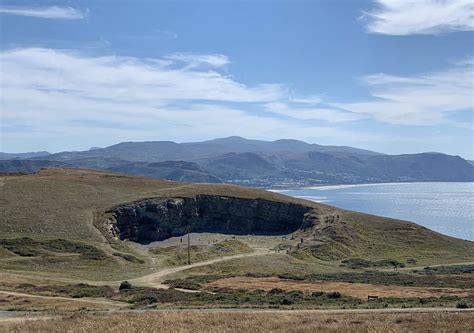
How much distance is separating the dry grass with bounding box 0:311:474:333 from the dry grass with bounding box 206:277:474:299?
1962 centimetres

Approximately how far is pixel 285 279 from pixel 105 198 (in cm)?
5795

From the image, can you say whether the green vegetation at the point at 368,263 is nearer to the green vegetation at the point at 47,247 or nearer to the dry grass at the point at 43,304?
the green vegetation at the point at 47,247

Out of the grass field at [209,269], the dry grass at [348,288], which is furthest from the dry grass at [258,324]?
the dry grass at [348,288]

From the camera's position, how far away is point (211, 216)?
121125 millimetres

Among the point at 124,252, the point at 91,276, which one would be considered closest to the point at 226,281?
the point at 91,276

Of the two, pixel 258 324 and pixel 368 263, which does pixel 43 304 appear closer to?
pixel 258 324

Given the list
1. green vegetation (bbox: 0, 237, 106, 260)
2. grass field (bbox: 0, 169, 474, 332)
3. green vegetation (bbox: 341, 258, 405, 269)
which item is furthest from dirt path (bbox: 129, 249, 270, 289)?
green vegetation (bbox: 341, 258, 405, 269)

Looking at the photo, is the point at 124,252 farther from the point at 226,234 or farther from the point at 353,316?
→ the point at 353,316

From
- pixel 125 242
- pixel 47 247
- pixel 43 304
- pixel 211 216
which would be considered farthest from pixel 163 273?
pixel 211 216

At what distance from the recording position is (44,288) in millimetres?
50938

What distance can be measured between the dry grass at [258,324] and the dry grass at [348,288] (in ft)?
64.4

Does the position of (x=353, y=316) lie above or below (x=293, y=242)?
above

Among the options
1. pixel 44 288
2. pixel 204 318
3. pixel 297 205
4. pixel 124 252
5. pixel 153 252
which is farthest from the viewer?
pixel 297 205

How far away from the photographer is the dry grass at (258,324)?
2172 centimetres
